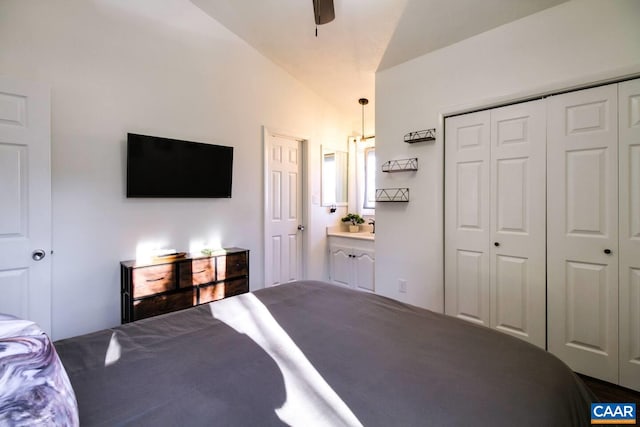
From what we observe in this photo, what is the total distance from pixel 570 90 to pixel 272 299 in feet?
8.18

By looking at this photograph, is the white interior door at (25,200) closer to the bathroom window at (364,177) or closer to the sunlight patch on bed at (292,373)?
the sunlight patch on bed at (292,373)

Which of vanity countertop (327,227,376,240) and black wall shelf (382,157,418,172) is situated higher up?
black wall shelf (382,157,418,172)

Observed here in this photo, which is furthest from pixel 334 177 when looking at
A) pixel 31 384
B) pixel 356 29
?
pixel 31 384

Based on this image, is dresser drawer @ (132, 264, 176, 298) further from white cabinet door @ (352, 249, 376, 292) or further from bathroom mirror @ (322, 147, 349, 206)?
bathroom mirror @ (322, 147, 349, 206)

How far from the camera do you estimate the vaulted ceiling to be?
2434 millimetres

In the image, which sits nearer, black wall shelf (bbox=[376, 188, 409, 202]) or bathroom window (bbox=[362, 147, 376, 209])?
black wall shelf (bbox=[376, 188, 409, 202])

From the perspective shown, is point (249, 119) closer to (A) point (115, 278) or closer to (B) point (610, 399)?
(A) point (115, 278)

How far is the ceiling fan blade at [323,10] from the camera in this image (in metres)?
1.78

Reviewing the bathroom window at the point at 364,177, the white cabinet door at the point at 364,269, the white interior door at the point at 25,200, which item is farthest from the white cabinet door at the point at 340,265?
the white interior door at the point at 25,200

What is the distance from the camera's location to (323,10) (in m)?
1.84

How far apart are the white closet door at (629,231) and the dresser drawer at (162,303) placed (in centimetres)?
325

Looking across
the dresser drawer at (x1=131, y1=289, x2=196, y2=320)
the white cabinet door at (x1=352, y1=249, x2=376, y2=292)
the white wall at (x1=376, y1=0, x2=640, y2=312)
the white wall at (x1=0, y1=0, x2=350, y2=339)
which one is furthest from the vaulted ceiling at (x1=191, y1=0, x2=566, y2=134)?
the dresser drawer at (x1=131, y1=289, x2=196, y2=320)

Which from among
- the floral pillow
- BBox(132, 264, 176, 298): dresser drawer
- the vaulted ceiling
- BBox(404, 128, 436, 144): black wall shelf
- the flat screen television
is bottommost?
BBox(132, 264, 176, 298): dresser drawer

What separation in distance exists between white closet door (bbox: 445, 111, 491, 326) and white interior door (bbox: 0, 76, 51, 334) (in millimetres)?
3188
